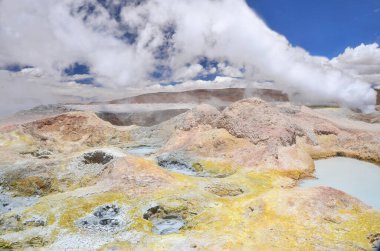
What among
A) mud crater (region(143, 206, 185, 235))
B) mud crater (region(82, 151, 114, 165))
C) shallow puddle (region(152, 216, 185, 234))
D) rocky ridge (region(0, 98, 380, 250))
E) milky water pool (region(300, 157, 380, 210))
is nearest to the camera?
rocky ridge (region(0, 98, 380, 250))

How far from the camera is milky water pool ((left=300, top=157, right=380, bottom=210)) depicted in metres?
27.1

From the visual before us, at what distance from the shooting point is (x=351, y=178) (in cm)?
3169

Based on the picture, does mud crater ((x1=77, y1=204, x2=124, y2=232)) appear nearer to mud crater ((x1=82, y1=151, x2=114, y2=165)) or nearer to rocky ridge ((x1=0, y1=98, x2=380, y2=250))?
rocky ridge ((x1=0, y1=98, x2=380, y2=250))

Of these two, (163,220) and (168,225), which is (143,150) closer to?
(163,220)

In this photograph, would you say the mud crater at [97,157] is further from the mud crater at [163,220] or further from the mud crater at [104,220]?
the mud crater at [163,220]

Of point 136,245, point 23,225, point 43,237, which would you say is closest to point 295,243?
point 136,245

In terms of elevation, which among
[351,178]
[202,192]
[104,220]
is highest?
[351,178]

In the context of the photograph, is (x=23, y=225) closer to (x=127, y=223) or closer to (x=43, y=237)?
(x=43, y=237)

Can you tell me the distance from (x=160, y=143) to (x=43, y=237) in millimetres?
29085

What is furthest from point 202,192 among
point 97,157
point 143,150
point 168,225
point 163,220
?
point 143,150

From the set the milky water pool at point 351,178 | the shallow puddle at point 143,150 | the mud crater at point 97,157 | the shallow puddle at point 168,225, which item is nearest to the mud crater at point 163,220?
the shallow puddle at point 168,225

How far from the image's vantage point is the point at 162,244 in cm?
1948

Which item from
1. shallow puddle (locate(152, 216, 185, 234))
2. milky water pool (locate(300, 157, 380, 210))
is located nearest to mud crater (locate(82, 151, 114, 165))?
shallow puddle (locate(152, 216, 185, 234))

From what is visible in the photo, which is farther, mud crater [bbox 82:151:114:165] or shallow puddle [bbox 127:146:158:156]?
shallow puddle [bbox 127:146:158:156]
